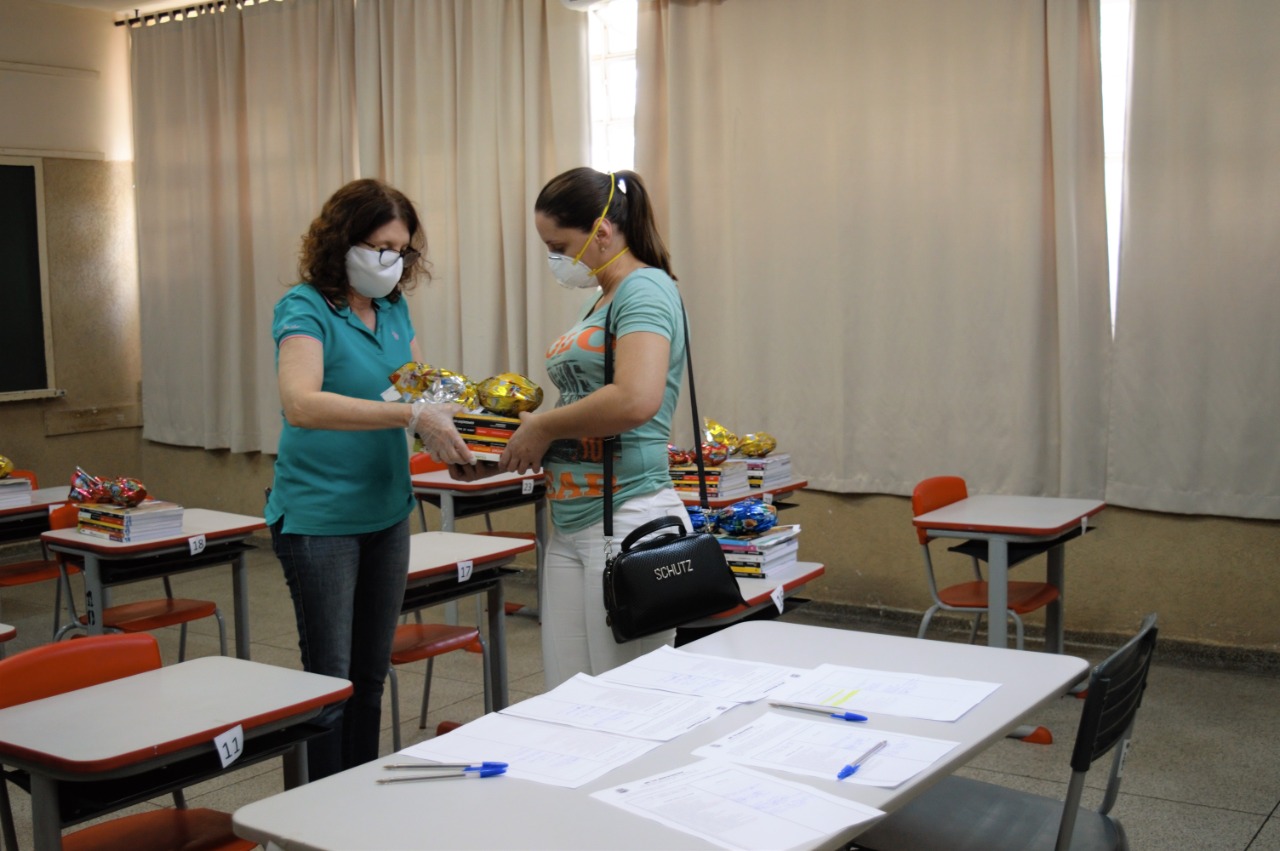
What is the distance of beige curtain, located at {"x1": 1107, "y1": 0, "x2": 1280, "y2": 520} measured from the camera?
4371 mm

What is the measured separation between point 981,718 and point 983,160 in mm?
3698

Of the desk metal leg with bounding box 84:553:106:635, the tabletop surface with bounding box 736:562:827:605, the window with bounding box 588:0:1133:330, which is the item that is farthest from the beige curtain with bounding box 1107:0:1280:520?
the desk metal leg with bounding box 84:553:106:635

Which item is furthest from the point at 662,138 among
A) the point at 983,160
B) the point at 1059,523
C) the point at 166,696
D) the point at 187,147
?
the point at 166,696

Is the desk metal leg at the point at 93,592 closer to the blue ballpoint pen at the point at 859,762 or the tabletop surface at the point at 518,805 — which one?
the tabletop surface at the point at 518,805

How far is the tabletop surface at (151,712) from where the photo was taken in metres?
1.84

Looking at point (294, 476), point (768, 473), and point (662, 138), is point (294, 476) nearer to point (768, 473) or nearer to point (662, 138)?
point (768, 473)

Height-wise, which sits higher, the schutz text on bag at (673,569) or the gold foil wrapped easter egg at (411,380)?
the gold foil wrapped easter egg at (411,380)

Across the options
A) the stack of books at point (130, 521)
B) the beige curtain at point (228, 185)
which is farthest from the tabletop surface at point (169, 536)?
the beige curtain at point (228, 185)

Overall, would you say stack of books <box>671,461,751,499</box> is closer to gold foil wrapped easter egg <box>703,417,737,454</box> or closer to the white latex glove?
gold foil wrapped easter egg <box>703,417,737,454</box>

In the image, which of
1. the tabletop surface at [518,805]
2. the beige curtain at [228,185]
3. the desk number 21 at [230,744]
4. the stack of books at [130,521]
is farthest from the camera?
the beige curtain at [228,185]

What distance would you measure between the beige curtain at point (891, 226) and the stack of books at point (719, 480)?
2.87ft

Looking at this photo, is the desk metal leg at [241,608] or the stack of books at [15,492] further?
the stack of books at [15,492]

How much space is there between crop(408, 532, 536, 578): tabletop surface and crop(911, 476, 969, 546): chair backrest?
1.41 metres

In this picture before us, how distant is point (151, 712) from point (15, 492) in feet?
10.3
